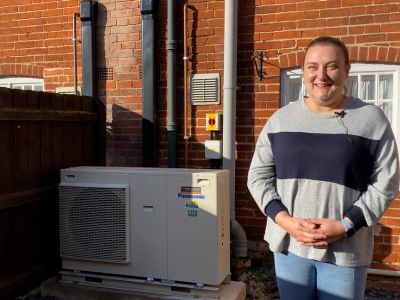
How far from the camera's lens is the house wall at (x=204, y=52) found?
415cm

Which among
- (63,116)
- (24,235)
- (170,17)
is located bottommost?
(24,235)

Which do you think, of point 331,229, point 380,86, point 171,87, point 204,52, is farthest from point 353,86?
point 331,229

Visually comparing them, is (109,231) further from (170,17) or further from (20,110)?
(170,17)

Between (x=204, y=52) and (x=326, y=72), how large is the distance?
2837 millimetres

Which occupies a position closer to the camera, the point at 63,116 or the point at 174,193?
the point at 174,193

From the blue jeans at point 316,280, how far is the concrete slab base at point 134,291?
4.95 feet

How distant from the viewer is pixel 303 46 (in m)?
4.32

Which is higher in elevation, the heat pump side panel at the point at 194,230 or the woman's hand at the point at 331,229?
the woman's hand at the point at 331,229

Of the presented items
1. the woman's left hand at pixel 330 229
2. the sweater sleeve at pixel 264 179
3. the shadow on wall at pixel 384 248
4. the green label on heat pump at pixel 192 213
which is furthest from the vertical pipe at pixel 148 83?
the woman's left hand at pixel 330 229

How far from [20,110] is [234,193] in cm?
232

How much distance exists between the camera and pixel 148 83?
15.4ft

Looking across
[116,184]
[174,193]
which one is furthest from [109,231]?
[174,193]

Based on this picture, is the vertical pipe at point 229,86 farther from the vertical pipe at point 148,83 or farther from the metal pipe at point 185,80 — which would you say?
the vertical pipe at point 148,83

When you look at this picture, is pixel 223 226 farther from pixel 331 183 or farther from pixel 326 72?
pixel 326 72
